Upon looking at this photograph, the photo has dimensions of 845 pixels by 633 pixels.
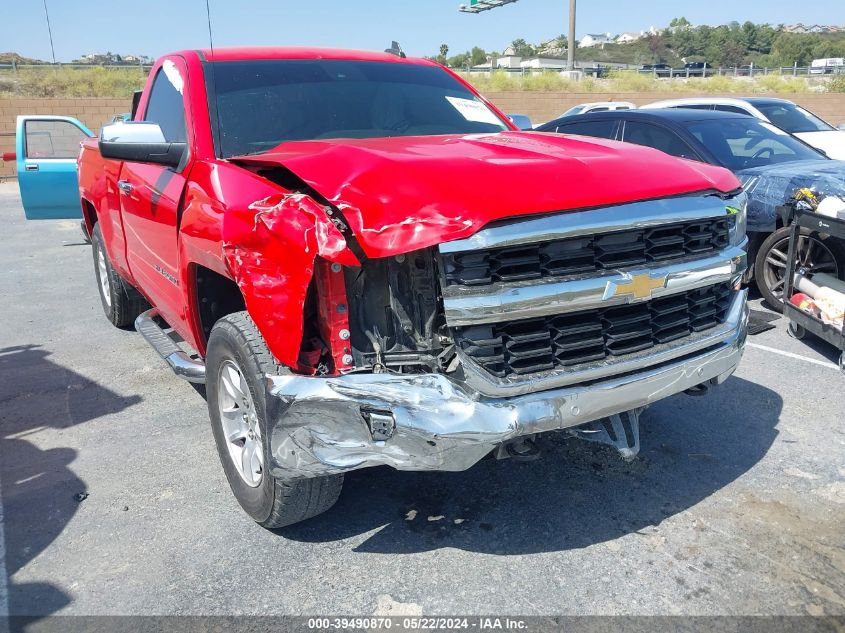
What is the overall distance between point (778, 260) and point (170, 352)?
16.2 feet

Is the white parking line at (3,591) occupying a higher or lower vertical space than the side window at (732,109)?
lower

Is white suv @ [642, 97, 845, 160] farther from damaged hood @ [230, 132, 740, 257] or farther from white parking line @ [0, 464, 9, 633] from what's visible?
white parking line @ [0, 464, 9, 633]

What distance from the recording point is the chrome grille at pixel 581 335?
8.39 feet

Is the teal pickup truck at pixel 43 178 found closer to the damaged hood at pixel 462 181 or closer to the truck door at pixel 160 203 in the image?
the truck door at pixel 160 203

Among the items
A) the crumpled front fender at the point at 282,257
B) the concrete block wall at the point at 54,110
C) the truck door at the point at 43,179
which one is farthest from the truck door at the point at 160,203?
the concrete block wall at the point at 54,110

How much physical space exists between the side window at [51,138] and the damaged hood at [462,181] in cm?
824

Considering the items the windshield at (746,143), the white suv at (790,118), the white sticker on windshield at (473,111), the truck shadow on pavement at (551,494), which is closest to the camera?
the truck shadow on pavement at (551,494)

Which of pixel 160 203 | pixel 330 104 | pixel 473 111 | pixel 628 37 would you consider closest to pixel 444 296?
pixel 330 104

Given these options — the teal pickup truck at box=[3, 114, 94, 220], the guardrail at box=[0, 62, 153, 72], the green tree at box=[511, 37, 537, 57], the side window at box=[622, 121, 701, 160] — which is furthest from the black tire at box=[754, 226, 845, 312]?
the green tree at box=[511, 37, 537, 57]

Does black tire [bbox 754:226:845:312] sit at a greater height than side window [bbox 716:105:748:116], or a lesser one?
lesser

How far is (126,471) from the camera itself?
146 inches

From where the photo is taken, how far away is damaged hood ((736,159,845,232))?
231 inches

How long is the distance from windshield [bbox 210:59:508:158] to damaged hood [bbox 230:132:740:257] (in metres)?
0.48

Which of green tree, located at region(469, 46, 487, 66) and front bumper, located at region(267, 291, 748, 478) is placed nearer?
front bumper, located at region(267, 291, 748, 478)
